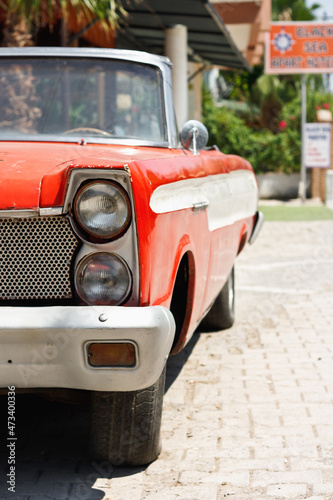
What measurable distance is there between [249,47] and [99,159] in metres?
19.8

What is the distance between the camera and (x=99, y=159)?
121 inches

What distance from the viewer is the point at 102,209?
10.0 feet

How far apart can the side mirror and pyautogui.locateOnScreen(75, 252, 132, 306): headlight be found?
1.55 metres

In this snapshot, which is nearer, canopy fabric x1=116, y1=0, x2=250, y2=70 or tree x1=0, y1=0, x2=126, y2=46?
tree x1=0, y1=0, x2=126, y2=46

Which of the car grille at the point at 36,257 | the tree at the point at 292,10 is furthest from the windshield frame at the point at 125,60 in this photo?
the tree at the point at 292,10

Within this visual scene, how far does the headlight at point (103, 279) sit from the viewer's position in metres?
3.10

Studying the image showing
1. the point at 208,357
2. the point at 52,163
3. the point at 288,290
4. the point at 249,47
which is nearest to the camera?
the point at 52,163

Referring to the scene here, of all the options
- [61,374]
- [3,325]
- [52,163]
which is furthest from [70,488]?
[52,163]

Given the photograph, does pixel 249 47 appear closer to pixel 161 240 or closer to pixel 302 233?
pixel 302 233

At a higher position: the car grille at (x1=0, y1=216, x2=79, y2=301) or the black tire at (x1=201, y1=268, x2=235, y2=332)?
the car grille at (x1=0, y1=216, x2=79, y2=301)

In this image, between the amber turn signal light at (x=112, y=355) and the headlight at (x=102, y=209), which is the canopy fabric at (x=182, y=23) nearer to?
the headlight at (x=102, y=209)

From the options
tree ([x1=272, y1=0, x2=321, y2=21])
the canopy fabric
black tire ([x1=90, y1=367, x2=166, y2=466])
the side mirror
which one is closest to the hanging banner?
the canopy fabric

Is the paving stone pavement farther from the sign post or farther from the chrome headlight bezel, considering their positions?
the sign post

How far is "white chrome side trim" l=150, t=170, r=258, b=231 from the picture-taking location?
11.2 feet
